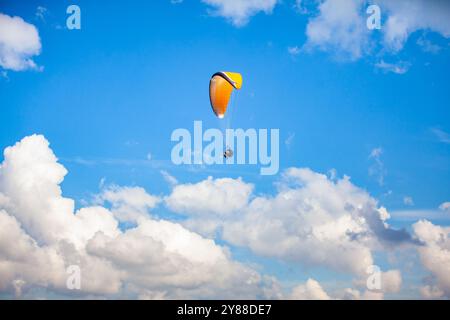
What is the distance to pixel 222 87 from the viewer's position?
54188mm

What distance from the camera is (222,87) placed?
54188 millimetres

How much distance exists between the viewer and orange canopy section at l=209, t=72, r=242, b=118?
176 feet

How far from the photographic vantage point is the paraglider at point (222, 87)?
53625mm

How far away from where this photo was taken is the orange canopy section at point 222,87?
53.6m
